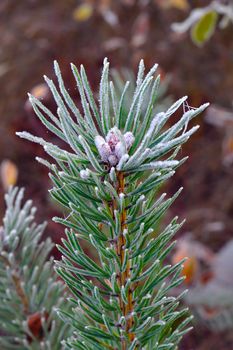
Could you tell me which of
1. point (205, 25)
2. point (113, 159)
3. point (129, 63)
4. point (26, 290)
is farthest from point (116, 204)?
point (129, 63)

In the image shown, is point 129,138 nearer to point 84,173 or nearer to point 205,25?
point 84,173

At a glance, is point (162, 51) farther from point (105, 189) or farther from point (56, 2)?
point (105, 189)

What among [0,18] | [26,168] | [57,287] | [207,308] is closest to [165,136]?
[57,287]

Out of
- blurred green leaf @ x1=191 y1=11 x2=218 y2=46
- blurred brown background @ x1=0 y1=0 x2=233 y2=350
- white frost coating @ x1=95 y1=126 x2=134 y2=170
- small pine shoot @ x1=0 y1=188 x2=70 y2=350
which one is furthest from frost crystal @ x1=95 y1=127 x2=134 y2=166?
blurred brown background @ x1=0 y1=0 x2=233 y2=350

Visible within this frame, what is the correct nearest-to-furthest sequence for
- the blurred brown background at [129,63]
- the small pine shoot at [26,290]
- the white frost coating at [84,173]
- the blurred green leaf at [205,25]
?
the white frost coating at [84,173], the small pine shoot at [26,290], the blurred green leaf at [205,25], the blurred brown background at [129,63]

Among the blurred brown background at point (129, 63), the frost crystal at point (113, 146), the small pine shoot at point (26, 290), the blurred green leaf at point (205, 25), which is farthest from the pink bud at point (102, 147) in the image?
the blurred brown background at point (129, 63)

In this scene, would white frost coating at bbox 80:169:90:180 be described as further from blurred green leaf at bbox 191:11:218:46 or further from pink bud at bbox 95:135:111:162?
blurred green leaf at bbox 191:11:218:46

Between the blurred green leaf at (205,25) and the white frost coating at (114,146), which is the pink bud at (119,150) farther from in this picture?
the blurred green leaf at (205,25)
